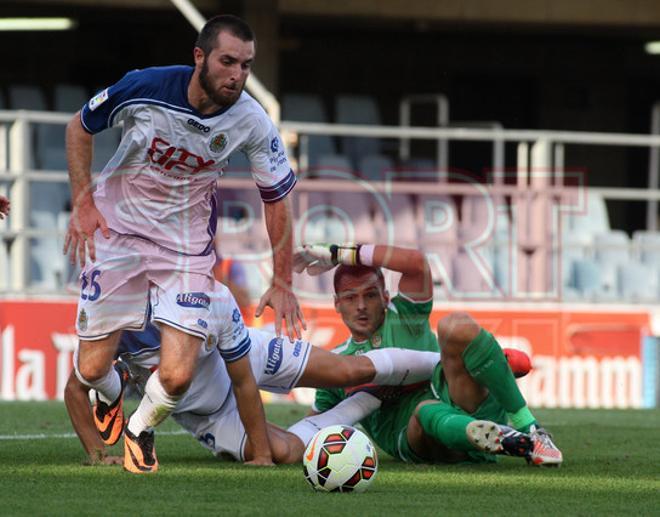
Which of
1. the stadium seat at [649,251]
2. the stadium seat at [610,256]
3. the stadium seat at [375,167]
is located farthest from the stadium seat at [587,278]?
the stadium seat at [375,167]

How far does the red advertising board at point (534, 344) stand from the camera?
41.3 ft

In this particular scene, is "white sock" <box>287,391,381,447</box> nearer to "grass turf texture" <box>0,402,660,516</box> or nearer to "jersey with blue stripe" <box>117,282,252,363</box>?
"grass turf texture" <box>0,402,660,516</box>

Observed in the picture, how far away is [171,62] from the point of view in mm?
19531

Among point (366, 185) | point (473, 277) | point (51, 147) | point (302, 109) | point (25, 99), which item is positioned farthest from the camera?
point (302, 109)

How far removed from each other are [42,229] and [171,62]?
676 centimetres

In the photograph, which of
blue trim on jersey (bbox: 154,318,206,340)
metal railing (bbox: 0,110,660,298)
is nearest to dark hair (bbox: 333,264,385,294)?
blue trim on jersey (bbox: 154,318,206,340)

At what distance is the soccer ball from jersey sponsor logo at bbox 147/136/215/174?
4.49 ft

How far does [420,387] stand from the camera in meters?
6.82

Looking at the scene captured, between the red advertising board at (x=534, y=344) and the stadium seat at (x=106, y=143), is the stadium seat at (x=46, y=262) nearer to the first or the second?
the red advertising board at (x=534, y=344)

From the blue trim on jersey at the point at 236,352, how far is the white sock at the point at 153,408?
33 cm

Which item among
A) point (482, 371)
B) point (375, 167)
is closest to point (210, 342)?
point (482, 371)

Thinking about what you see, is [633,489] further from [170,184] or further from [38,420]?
[38,420]

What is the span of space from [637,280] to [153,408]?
961 centimetres

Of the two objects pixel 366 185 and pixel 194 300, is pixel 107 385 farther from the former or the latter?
pixel 366 185
